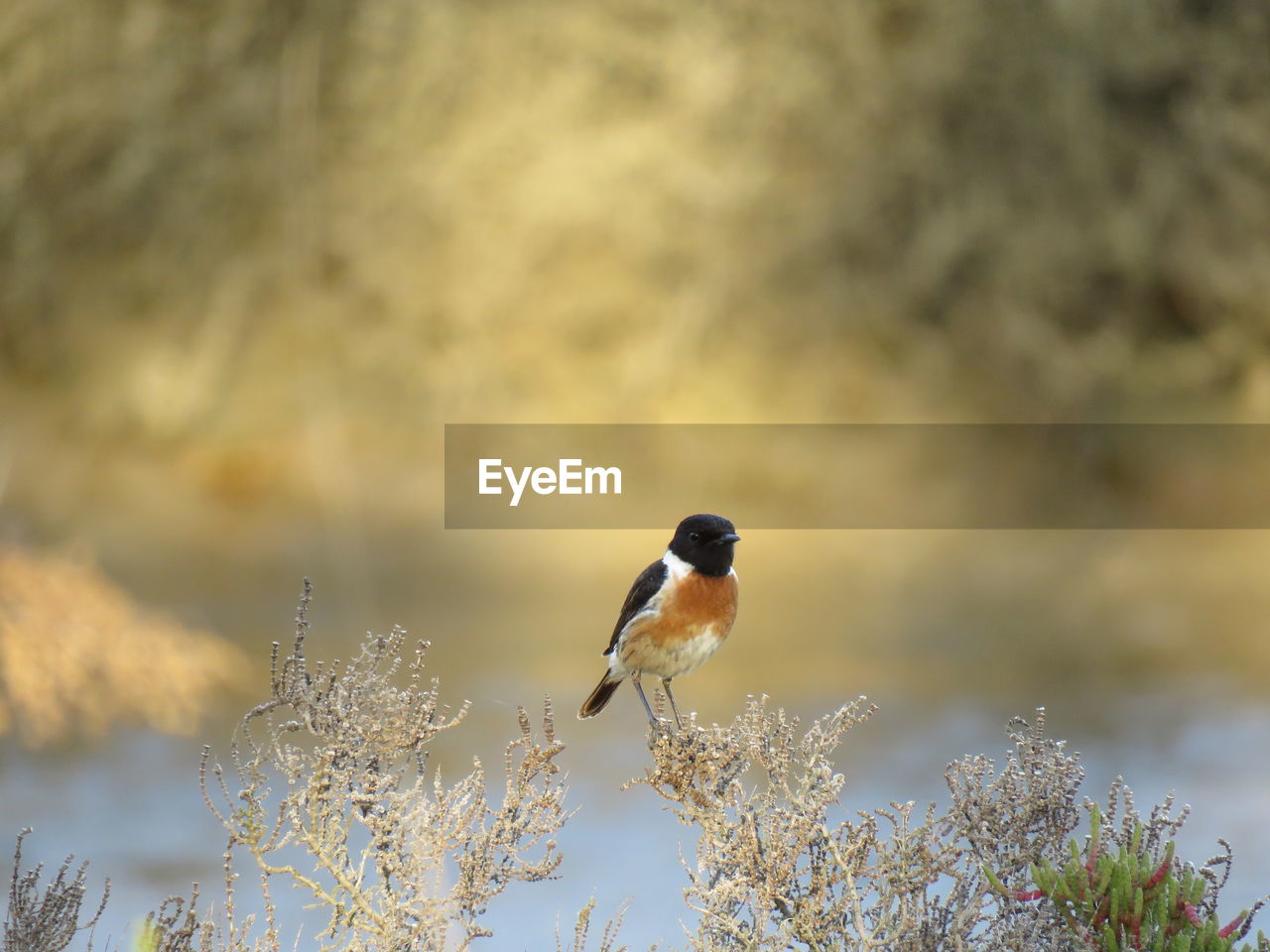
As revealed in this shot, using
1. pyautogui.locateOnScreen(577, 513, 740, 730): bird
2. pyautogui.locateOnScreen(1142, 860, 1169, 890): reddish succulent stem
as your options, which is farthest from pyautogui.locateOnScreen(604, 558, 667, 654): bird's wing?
pyautogui.locateOnScreen(1142, 860, 1169, 890): reddish succulent stem

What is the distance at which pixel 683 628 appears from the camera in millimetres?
3580

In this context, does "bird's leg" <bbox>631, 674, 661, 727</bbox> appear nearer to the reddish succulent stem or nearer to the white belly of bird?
the white belly of bird

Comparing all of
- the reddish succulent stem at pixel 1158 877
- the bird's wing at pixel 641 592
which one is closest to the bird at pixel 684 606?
the bird's wing at pixel 641 592

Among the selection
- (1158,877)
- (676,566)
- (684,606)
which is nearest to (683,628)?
(684,606)

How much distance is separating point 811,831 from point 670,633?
0.75 m

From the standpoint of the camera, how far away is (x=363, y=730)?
3291 millimetres

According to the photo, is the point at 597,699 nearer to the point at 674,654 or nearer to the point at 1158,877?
the point at 674,654

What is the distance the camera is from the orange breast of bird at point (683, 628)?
141 inches

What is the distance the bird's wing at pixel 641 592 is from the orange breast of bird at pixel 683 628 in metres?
0.05

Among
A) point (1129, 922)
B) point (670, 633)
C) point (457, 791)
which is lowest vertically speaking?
point (1129, 922)

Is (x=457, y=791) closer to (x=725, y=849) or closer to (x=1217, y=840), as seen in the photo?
(x=725, y=849)

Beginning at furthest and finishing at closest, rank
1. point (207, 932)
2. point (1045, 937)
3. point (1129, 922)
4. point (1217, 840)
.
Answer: point (207, 932) → point (1045, 937) → point (1217, 840) → point (1129, 922)

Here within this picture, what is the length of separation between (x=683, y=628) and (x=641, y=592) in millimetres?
199

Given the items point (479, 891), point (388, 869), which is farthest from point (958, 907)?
point (388, 869)
